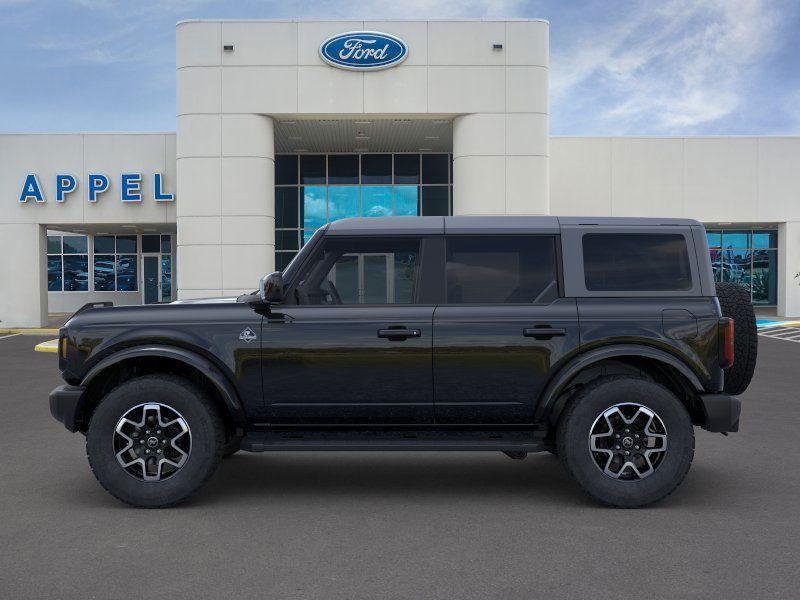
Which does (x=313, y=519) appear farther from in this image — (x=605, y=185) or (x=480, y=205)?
(x=605, y=185)

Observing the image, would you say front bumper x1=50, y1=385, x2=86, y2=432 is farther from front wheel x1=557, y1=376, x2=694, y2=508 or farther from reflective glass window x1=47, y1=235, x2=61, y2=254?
reflective glass window x1=47, y1=235, x2=61, y2=254

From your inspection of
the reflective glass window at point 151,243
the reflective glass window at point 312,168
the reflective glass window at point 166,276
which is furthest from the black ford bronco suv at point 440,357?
the reflective glass window at point 151,243

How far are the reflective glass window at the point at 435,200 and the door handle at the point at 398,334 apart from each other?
22.5 metres

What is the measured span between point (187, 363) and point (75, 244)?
33.0 m

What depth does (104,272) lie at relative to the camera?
34.8 m

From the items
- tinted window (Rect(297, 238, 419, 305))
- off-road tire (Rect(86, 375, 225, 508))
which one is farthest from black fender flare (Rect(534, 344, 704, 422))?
off-road tire (Rect(86, 375, 225, 508))

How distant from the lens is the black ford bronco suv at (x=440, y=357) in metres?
5.21

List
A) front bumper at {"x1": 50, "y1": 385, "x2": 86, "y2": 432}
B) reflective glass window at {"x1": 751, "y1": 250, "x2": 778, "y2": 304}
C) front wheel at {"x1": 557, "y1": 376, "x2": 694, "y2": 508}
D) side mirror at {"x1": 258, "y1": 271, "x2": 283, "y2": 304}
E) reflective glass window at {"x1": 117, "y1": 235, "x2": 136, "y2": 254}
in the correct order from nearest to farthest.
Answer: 1. side mirror at {"x1": 258, "y1": 271, "x2": 283, "y2": 304}
2. front wheel at {"x1": 557, "y1": 376, "x2": 694, "y2": 508}
3. front bumper at {"x1": 50, "y1": 385, "x2": 86, "y2": 432}
4. reflective glass window at {"x1": 117, "y1": 235, "x2": 136, "y2": 254}
5. reflective glass window at {"x1": 751, "y1": 250, "x2": 778, "y2": 304}

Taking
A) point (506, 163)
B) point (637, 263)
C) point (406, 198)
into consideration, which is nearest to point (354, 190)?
point (406, 198)

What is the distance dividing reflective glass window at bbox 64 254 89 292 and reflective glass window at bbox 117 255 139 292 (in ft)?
5.53

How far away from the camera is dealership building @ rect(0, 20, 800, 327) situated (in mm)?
21594

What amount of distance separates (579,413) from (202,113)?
18775 millimetres

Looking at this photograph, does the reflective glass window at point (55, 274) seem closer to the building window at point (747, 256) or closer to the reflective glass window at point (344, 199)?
the reflective glass window at point (344, 199)

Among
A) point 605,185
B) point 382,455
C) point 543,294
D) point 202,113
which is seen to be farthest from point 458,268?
point 605,185
